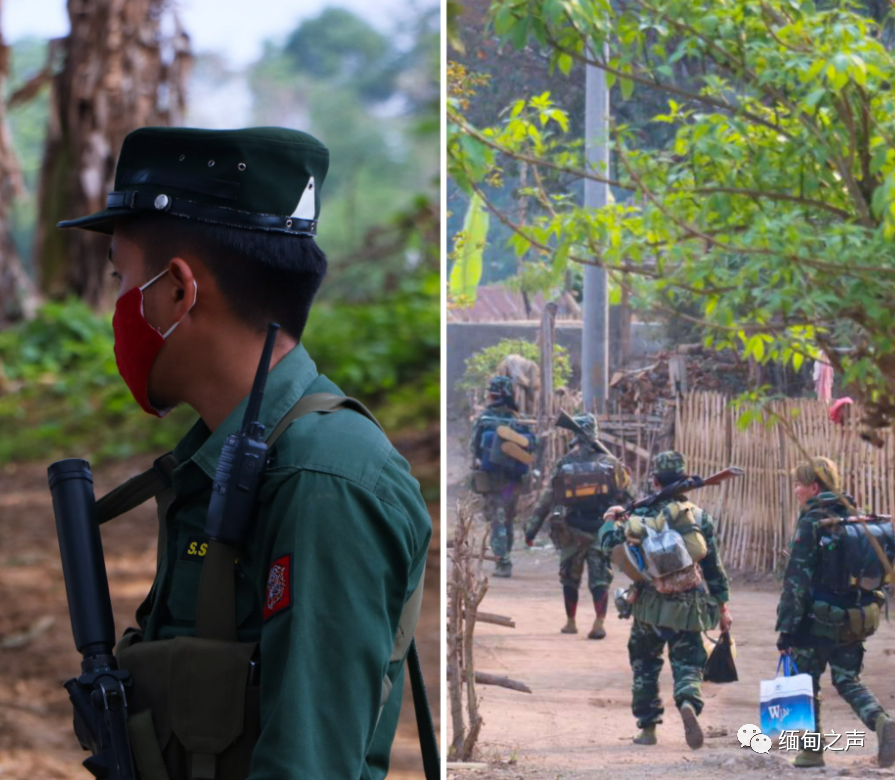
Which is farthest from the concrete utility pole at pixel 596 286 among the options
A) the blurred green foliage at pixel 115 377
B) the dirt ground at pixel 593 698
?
the blurred green foliage at pixel 115 377

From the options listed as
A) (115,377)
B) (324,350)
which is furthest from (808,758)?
(115,377)

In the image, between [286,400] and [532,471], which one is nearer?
[286,400]

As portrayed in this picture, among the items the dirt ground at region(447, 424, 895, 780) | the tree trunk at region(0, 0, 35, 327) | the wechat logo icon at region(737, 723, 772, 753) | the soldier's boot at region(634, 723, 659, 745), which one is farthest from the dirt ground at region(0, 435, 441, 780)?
the tree trunk at region(0, 0, 35, 327)

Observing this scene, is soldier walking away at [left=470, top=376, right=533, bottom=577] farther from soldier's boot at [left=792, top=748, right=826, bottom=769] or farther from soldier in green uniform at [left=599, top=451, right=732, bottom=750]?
soldier's boot at [left=792, top=748, right=826, bottom=769]

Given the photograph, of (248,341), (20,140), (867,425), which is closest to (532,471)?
(867,425)

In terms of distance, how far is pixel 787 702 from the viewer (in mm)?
3232

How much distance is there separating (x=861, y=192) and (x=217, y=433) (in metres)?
2.48

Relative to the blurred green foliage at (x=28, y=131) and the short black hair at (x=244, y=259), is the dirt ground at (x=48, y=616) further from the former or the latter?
the blurred green foliage at (x=28, y=131)

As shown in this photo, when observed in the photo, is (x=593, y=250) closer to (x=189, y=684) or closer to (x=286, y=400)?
(x=286, y=400)

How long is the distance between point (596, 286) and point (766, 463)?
0.74m

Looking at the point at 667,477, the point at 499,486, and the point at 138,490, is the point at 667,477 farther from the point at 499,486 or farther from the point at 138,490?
the point at 138,490

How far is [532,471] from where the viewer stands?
3.49 meters

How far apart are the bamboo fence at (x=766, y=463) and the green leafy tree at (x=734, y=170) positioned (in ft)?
0.43

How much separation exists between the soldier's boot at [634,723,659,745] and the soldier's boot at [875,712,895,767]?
619 mm
